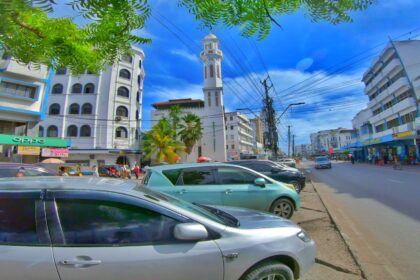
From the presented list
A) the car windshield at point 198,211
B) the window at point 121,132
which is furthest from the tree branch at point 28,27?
the window at point 121,132

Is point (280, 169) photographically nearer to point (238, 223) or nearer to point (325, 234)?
point (325, 234)

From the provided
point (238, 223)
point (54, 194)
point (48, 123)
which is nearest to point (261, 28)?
point (238, 223)

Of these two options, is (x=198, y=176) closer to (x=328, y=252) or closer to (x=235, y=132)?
(x=328, y=252)

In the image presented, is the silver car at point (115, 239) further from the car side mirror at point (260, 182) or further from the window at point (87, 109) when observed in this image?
the window at point (87, 109)

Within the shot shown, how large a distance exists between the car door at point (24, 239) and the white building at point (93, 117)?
32699 mm

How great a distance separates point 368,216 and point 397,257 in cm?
309

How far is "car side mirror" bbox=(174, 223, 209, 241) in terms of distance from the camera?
225 centimetres

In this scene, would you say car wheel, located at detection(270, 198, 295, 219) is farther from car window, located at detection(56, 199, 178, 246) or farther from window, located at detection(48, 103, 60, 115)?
window, located at detection(48, 103, 60, 115)

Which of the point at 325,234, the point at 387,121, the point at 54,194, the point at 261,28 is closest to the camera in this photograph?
the point at 261,28

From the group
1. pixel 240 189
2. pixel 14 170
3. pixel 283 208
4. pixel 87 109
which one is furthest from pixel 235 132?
pixel 240 189

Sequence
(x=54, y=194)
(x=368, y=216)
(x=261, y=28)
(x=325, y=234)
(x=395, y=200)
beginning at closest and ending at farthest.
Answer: (x=261, y=28) → (x=54, y=194) → (x=325, y=234) → (x=368, y=216) → (x=395, y=200)

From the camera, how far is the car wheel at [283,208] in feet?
21.8

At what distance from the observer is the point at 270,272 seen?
255 cm

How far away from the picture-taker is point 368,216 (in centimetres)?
699
